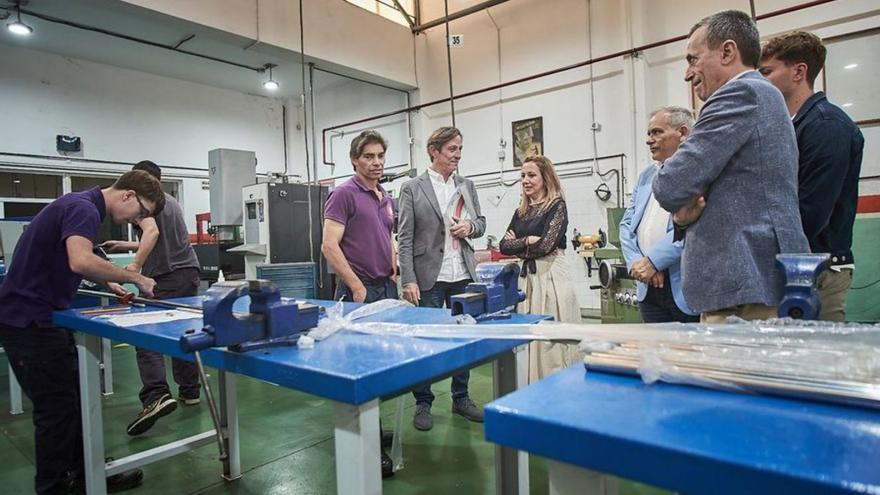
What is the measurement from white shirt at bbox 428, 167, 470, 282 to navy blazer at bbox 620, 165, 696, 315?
72cm

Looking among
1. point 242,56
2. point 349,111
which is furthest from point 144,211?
point 349,111

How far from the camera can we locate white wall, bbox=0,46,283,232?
5727 millimetres

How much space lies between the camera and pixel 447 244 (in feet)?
7.29

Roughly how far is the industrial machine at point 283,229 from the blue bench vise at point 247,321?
3539 millimetres

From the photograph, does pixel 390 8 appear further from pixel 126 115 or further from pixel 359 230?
pixel 359 230

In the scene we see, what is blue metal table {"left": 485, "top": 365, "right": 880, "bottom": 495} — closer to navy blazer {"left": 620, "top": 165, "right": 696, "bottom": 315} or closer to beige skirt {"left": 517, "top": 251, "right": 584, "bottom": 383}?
navy blazer {"left": 620, "top": 165, "right": 696, "bottom": 315}

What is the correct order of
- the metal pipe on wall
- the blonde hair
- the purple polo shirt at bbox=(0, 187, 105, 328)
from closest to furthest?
the purple polo shirt at bbox=(0, 187, 105, 328), the blonde hair, the metal pipe on wall

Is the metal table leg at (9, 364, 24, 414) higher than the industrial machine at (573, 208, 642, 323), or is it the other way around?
the industrial machine at (573, 208, 642, 323)

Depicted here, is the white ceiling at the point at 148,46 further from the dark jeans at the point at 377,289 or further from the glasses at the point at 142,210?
the dark jeans at the point at 377,289

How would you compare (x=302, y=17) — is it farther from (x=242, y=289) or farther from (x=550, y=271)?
(x=242, y=289)

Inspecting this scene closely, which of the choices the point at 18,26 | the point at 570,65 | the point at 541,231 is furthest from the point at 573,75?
the point at 18,26

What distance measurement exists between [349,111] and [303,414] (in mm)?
5756

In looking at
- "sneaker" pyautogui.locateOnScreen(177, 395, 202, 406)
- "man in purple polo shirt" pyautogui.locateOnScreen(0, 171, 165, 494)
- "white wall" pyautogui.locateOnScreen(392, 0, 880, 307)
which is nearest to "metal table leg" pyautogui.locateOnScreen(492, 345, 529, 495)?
"man in purple polo shirt" pyautogui.locateOnScreen(0, 171, 165, 494)

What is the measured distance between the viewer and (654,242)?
71.6 inches
